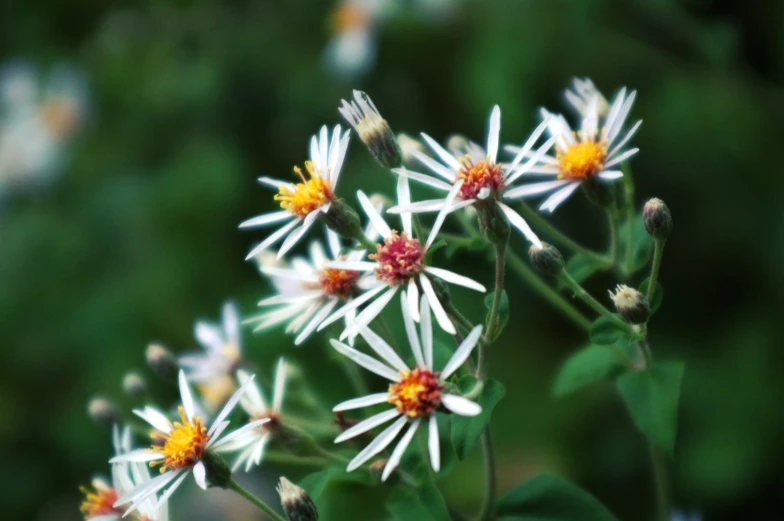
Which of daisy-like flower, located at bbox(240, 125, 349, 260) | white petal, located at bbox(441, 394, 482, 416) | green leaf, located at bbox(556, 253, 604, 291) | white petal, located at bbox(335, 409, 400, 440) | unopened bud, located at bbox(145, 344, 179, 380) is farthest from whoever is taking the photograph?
unopened bud, located at bbox(145, 344, 179, 380)

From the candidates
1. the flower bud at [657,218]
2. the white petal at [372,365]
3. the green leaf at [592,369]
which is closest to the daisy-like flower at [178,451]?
the white petal at [372,365]

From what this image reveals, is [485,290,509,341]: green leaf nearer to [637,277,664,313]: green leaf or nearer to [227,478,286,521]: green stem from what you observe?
[637,277,664,313]: green leaf

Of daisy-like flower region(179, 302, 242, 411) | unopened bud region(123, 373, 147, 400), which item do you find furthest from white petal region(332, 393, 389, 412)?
unopened bud region(123, 373, 147, 400)

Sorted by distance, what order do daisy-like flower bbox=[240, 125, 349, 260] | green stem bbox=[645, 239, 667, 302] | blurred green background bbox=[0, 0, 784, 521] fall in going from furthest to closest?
blurred green background bbox=[0, 0, 784, 521] → daisy-like flower bbox=[240, 125, 349, 260] → green stem bbox=[645, 239, 667, 302]

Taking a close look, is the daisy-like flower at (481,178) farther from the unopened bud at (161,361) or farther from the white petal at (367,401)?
the unopened bud at (161,361)

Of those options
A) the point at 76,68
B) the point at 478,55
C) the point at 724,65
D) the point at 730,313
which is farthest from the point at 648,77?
the point at 76,68

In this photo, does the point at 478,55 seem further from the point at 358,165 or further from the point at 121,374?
the point at 121,374

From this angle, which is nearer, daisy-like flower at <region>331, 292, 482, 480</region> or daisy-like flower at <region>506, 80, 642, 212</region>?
daisy-like flower at <region>331, 292, 482, 480</region>
